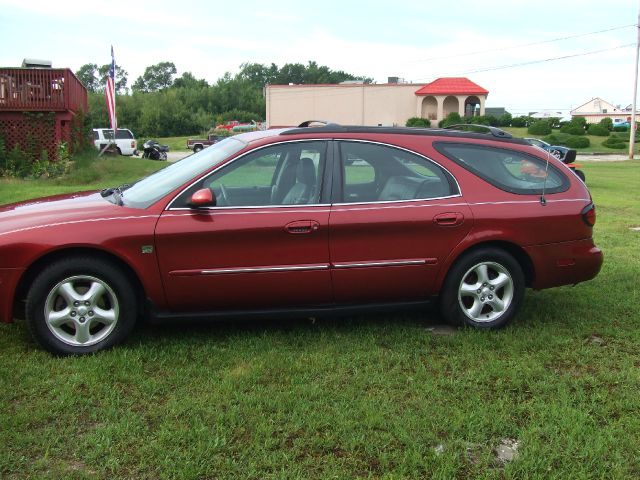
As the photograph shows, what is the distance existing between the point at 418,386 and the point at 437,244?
1.20 meters

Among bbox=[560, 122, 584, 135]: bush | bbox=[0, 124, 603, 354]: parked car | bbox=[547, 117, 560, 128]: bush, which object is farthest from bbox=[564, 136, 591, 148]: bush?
bbox=[0, 124, 603, 354]: parked car

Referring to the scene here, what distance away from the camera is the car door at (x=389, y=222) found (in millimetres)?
4426

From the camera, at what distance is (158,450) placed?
2.99m

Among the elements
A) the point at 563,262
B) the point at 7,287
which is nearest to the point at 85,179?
the point at 7,287

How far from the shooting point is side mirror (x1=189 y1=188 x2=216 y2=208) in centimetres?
412

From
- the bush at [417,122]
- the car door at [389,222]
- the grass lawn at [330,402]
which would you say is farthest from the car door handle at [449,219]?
the bush at [417,122]

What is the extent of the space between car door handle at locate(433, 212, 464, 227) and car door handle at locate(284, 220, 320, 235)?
90cm

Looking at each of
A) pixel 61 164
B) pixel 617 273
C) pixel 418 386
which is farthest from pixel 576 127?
pixel 418 386

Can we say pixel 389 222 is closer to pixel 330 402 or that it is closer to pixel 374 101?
pixel 330 402

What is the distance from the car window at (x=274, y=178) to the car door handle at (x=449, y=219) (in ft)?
2.93

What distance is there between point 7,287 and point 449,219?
9.92 feet

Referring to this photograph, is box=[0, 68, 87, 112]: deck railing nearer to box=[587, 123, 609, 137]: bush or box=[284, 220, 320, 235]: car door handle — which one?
box=[284, 220, 320, 235]: car door handle

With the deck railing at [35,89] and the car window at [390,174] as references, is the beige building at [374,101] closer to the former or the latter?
the deck railing at [35,89]

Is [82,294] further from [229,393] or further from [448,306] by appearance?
[448,306]
